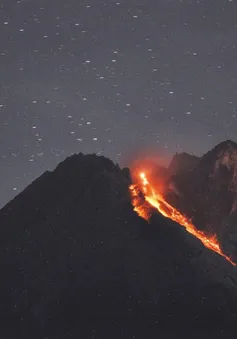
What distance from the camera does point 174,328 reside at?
50844 millimetres

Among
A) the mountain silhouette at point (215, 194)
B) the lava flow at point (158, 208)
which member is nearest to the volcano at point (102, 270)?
the lava flow at point (158, 208)

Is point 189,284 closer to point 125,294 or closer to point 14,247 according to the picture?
point 125,294

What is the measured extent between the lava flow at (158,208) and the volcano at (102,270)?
0.53 metres

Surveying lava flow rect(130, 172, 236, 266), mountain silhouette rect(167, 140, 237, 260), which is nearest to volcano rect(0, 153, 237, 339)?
lava flow rect(130, 172, 236, 266)

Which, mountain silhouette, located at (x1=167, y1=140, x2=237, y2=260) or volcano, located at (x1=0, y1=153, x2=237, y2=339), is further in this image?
mountain silhouette, located at (x1=167, y1=140, x2=237, y2=260)

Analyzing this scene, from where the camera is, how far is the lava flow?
65.6 metres

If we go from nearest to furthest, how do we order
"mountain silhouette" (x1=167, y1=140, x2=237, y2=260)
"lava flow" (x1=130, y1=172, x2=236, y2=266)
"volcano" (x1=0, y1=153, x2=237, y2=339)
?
"volcano" (x1=0, y1=153, x2=237, y2=339), "lava flow" (x1=130, y1=172, x2=236, y2=266), "mountain silhouette" (x1=167, y1=140, x2=237, y2=260)

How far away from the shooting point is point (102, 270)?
5709 cm

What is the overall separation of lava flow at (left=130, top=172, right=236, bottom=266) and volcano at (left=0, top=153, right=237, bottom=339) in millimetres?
527

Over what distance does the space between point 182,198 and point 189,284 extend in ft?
94.8

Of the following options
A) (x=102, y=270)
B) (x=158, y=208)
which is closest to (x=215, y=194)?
(x=158, y=208)

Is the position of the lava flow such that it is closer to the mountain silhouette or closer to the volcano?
the volcano

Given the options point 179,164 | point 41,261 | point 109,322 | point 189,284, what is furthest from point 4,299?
point 179,164

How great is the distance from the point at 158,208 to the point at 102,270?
18522 millimetres
